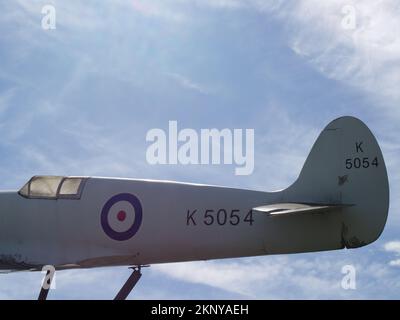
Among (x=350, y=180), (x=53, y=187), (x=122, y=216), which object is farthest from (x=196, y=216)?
(x=53, y=187)

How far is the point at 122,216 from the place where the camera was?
11242 millimetres

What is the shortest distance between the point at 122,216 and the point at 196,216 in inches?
62.4

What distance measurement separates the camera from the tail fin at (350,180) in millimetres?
10203

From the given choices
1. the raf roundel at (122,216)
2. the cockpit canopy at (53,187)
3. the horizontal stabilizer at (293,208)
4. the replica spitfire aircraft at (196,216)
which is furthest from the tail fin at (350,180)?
the cockpit canopy at (53,187)

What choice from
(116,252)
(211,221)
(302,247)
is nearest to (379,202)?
(302,247)

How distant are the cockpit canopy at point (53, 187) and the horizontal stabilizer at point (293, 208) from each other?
3.88 meters

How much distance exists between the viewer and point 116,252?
11.2 m

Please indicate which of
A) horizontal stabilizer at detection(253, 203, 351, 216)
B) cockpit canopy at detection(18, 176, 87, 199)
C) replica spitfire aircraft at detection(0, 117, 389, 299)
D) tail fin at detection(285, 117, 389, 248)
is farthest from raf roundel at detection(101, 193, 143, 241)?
tail fin at detection(285, 117, 389, 248)

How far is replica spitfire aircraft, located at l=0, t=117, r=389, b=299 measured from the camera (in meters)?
10.3

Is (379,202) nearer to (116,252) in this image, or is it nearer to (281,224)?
(281,224)

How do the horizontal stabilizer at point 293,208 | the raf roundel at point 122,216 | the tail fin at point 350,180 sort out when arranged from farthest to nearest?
the raf roundel at point 122,216 → the tail fin at point 350,180 → the horizontal stabilizer at point 293,208

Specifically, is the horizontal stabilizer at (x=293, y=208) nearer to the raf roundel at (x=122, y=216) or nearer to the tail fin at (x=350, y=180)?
the tail fin at (x=350, y=180)

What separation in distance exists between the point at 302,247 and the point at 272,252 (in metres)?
0.56
